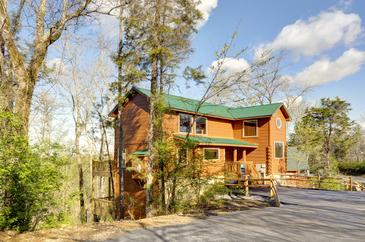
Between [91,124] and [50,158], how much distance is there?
15.8 metres

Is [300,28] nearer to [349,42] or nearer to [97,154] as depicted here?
[349,42]

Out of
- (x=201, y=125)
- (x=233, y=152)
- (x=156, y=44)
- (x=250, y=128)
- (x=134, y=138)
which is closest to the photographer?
(x=156, y=44)

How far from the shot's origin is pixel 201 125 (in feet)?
69.9

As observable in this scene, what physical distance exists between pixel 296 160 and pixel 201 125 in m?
11.9

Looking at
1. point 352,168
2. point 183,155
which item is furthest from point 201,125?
point 352,168

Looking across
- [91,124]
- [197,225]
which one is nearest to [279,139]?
[91,124]

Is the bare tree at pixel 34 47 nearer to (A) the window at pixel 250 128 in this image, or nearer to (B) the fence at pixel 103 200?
(B) the fence at pixel 103 200

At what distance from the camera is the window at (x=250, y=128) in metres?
23.6

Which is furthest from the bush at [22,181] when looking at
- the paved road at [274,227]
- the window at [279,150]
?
the window at [279,150]

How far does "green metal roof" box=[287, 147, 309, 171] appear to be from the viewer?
26922mm

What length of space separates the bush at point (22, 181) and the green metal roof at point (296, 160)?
2414 cm

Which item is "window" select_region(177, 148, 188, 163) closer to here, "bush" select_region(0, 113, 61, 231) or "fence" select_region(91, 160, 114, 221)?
"bush" select_region(0, 113, 61, 231)

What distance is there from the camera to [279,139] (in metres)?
23.8

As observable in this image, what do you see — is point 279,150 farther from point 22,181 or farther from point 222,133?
point 22,181
